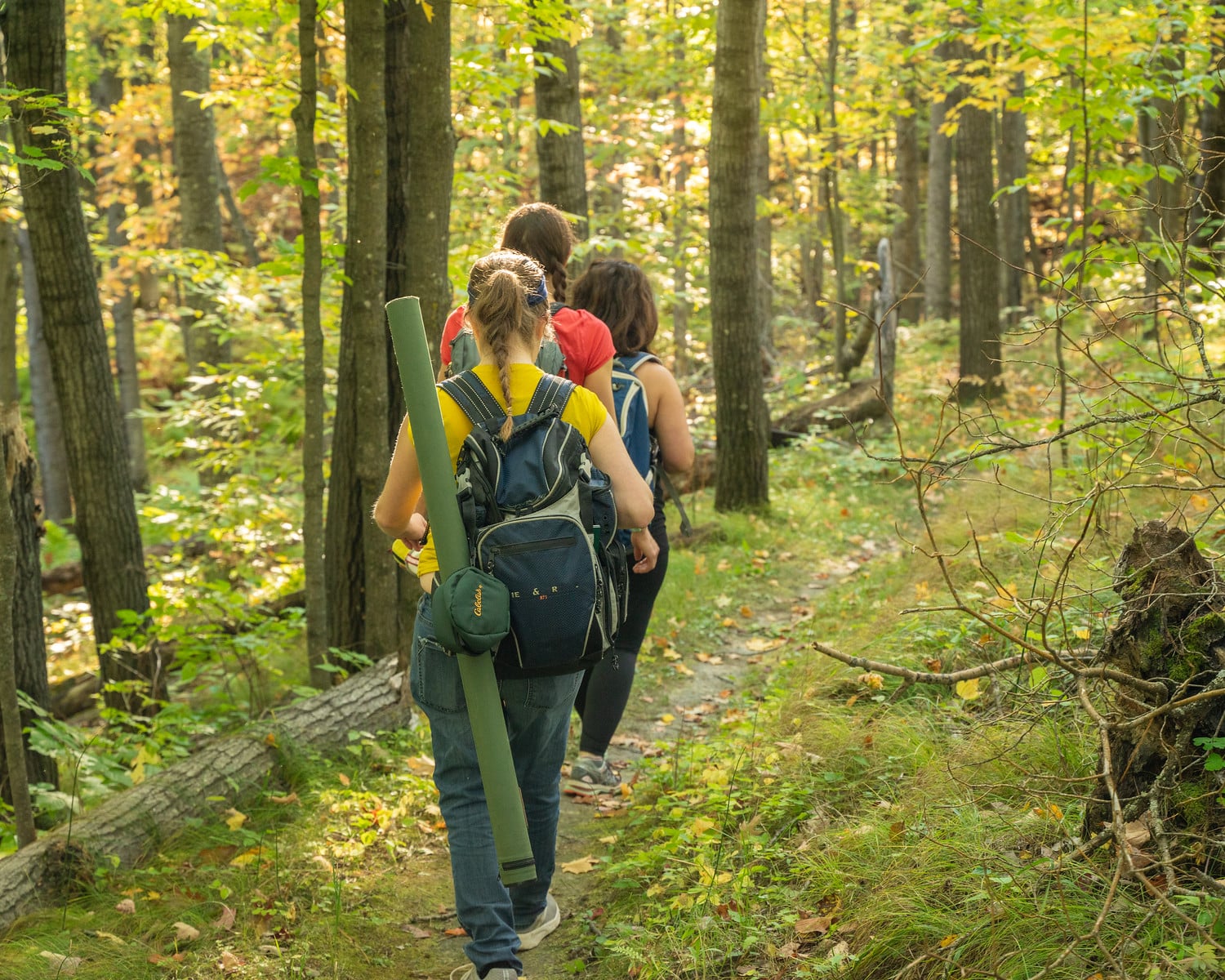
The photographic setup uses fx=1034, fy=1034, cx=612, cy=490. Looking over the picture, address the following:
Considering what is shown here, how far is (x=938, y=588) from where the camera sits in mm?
6293

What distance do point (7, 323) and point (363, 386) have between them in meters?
1.74

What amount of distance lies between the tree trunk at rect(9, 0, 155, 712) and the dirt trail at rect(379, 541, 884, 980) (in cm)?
227

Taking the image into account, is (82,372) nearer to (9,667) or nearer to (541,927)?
(9,667)

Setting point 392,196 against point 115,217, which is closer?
point 392,196

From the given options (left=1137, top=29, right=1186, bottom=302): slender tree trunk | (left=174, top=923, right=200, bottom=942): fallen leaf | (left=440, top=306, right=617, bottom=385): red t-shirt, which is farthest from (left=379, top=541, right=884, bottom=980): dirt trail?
(left=1137, top=29, right=1186, bottom=302): slender tree trunk

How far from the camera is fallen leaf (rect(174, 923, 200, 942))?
133 inches

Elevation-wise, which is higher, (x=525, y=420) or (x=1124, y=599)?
(x=525, y=420)

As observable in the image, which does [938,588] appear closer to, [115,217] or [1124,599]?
[1124,599]

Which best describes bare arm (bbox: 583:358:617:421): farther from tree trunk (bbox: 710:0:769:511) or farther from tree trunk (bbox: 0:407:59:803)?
tree trunk (bbox: 710:0:769:511)

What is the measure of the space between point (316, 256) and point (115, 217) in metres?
15.7

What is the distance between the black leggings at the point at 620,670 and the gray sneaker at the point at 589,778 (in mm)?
56

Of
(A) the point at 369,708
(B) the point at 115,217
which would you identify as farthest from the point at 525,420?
(B) the point at 115,217

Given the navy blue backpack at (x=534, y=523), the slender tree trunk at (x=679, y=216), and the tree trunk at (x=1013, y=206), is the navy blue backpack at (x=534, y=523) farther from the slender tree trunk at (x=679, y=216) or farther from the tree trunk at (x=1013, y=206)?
the tree trunk at (x=1013, y=206)

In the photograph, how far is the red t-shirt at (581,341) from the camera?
383 centimetres
